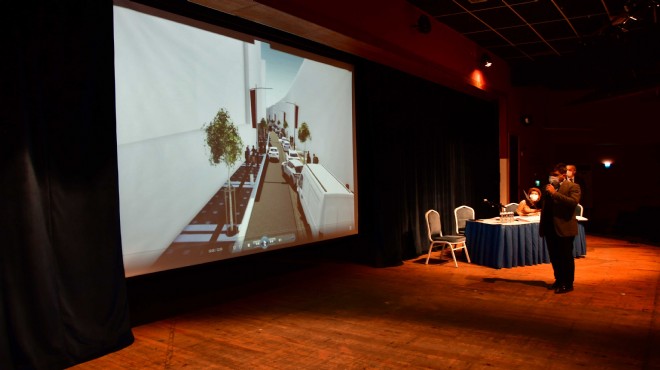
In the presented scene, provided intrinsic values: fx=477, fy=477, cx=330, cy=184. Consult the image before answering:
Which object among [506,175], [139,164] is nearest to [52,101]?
[139,164]

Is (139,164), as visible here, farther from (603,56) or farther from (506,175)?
(506,175)

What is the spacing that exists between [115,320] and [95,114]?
1.56 m

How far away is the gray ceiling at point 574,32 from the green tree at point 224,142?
3.39 meters

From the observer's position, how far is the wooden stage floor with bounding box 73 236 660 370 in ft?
11.0

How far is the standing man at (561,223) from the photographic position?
489 centimetres

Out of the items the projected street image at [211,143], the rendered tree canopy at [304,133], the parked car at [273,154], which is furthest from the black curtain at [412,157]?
the parked car at [273,154]

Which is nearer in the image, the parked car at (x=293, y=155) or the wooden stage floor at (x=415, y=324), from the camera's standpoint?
the wooden stage floor at (x=415, y=324)

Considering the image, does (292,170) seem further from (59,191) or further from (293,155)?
(59,191)

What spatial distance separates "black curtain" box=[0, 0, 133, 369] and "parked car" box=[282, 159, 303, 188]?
202 cm

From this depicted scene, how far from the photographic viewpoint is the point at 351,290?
5.45 metres

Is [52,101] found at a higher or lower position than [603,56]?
lower

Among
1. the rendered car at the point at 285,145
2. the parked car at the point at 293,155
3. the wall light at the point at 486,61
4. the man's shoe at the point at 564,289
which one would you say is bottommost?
the man's shoe at the point at 564,289

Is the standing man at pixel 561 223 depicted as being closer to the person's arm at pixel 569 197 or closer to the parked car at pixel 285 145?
the person's arm at pixel 569 197

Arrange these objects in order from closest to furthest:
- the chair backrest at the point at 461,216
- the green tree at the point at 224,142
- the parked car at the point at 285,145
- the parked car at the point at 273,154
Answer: the green tree at the point at 224,142 < the parked car at the point at 273,154 < the parked car at the point at 285,145 < the chair backrest at the point at 461,216
